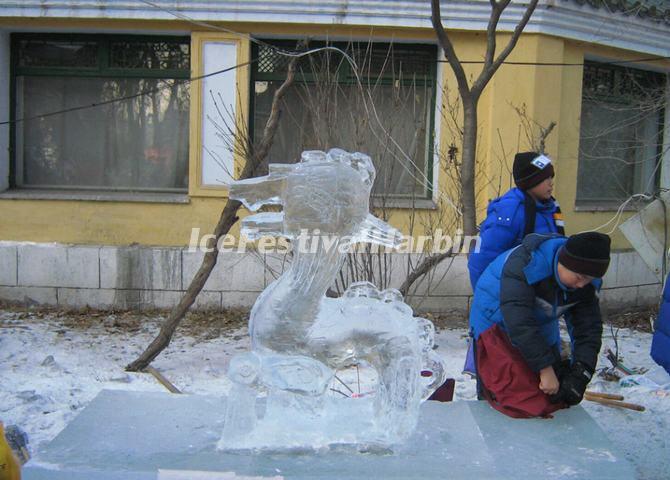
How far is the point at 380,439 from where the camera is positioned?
218 centimetres

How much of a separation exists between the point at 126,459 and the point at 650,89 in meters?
6.68

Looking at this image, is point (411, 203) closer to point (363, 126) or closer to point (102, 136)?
point (363, 126)

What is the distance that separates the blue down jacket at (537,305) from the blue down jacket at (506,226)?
28 cm

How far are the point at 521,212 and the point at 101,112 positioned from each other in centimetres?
496

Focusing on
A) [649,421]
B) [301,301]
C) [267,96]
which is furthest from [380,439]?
[267,96]

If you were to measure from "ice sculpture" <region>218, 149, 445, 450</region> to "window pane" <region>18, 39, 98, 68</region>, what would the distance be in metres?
4.92


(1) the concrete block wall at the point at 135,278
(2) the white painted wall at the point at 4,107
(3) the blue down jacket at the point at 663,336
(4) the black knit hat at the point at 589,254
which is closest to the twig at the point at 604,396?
(3) the blue down jacket at the point at 663,336

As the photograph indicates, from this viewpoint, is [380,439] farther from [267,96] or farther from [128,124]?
[128,124]

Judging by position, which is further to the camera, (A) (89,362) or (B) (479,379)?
(A) (89,362)

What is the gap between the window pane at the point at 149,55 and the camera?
619cm

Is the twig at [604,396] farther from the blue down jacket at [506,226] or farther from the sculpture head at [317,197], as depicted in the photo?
the sculpture head at [317,197]

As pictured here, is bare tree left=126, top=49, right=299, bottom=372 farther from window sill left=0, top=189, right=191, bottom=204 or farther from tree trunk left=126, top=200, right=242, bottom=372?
window sill left=0, top=189, right=191, bottom=204

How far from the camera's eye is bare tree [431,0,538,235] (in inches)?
150

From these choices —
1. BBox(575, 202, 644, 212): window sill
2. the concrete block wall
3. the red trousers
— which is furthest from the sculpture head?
BBox(575, 202, 644, 212): window sill
